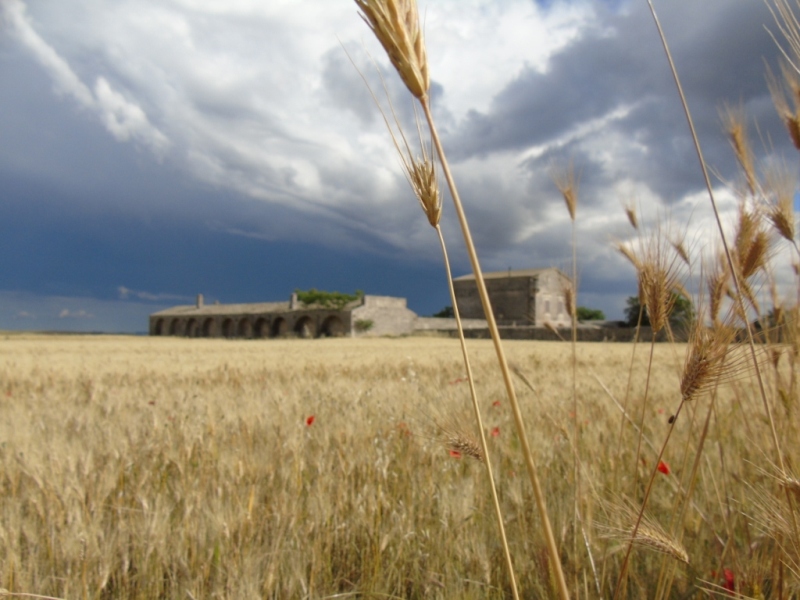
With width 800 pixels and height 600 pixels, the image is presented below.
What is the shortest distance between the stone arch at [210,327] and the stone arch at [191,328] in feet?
5.41

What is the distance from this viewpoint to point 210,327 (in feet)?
179

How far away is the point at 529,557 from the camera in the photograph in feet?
4.98

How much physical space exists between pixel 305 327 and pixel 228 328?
13.6 meters

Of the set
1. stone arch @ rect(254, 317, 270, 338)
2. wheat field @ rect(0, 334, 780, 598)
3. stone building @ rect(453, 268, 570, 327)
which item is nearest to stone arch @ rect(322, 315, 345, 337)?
stone arch @ rect(254, 317, 270, 338)

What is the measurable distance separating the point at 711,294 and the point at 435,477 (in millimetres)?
1366

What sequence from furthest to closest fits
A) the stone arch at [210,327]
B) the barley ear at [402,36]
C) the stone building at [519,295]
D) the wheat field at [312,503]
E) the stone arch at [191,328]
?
the stone arch at [191,328]
the stone arch at [210,327]
the stone building at [519,295]
the wheat field at [312,503]
the barley ear at [402,36]

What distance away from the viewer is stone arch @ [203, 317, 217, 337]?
54.0 m

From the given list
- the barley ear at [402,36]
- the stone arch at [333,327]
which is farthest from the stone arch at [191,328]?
the barley ear at [402,36]

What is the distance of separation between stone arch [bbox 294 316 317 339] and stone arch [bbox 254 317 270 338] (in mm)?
4886

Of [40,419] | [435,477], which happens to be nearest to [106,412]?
[40,419]

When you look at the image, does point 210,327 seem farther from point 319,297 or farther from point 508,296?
point 508,296

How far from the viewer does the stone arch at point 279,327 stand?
45.8 metres

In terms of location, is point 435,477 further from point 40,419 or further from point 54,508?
point 40,419

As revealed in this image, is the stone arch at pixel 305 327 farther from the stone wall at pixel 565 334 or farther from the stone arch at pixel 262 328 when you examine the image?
the stone wall at pixel 565 334
